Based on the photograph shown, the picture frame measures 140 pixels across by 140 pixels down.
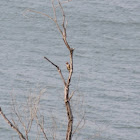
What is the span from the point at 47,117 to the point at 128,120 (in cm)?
290

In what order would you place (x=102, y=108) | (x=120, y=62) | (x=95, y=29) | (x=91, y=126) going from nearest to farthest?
(x=91, y=126) → (x=102, y=108) → (x=120, y=62) → (x=95, y=29)

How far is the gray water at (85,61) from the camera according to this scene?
78.9ft

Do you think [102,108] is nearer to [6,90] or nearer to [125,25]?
[6,90]

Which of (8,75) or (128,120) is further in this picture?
(8,75)

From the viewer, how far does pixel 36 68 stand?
28.1m

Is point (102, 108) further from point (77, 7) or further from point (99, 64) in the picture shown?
point (77, 7)

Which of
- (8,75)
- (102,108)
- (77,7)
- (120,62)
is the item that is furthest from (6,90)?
(77,7)

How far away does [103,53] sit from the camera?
29562 millimetres

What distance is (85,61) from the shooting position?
2872 cm

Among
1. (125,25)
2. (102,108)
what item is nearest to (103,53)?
(125,25)

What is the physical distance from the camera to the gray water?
2405 centimetres

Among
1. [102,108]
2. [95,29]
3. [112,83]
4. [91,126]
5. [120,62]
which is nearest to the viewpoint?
[91,126]

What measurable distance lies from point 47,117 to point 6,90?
9.71 feet

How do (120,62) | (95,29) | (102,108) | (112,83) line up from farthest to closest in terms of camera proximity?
1. (95,29)
2. (120,62)
3. (112,83)
4. (102,108)
